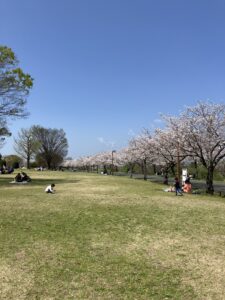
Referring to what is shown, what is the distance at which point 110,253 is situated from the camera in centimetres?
911

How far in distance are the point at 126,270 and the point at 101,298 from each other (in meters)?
1.52

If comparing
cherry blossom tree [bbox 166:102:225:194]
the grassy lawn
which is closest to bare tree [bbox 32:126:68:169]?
cherry blossom tree [bbox 166:102:225:194]

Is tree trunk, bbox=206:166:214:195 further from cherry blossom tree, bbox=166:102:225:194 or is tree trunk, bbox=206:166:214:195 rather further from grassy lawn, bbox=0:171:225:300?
grassy lawn, bbox=0:171:225:300

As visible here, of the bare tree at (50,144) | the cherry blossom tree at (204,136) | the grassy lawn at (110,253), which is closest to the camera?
the grassy lawn at (110,253)

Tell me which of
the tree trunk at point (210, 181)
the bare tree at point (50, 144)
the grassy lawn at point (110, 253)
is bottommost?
the grassy lawn at point (110, 253)

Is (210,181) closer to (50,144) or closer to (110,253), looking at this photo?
(110,253)

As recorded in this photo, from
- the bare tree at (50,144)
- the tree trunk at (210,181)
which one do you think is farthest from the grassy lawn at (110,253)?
the bare tree at (50,144)

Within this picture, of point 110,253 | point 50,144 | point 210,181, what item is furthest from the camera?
point 50,144

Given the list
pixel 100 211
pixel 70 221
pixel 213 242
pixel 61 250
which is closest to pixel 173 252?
pixel 213 242

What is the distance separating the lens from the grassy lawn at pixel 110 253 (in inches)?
273

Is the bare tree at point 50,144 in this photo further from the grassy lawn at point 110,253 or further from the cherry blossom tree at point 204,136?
the grassy lawn at point 110,253

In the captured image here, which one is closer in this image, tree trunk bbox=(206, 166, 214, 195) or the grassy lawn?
the grassy lawn

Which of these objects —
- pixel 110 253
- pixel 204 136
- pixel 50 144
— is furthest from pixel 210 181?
pixel 50 144

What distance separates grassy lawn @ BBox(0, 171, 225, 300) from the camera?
6.92 metres
